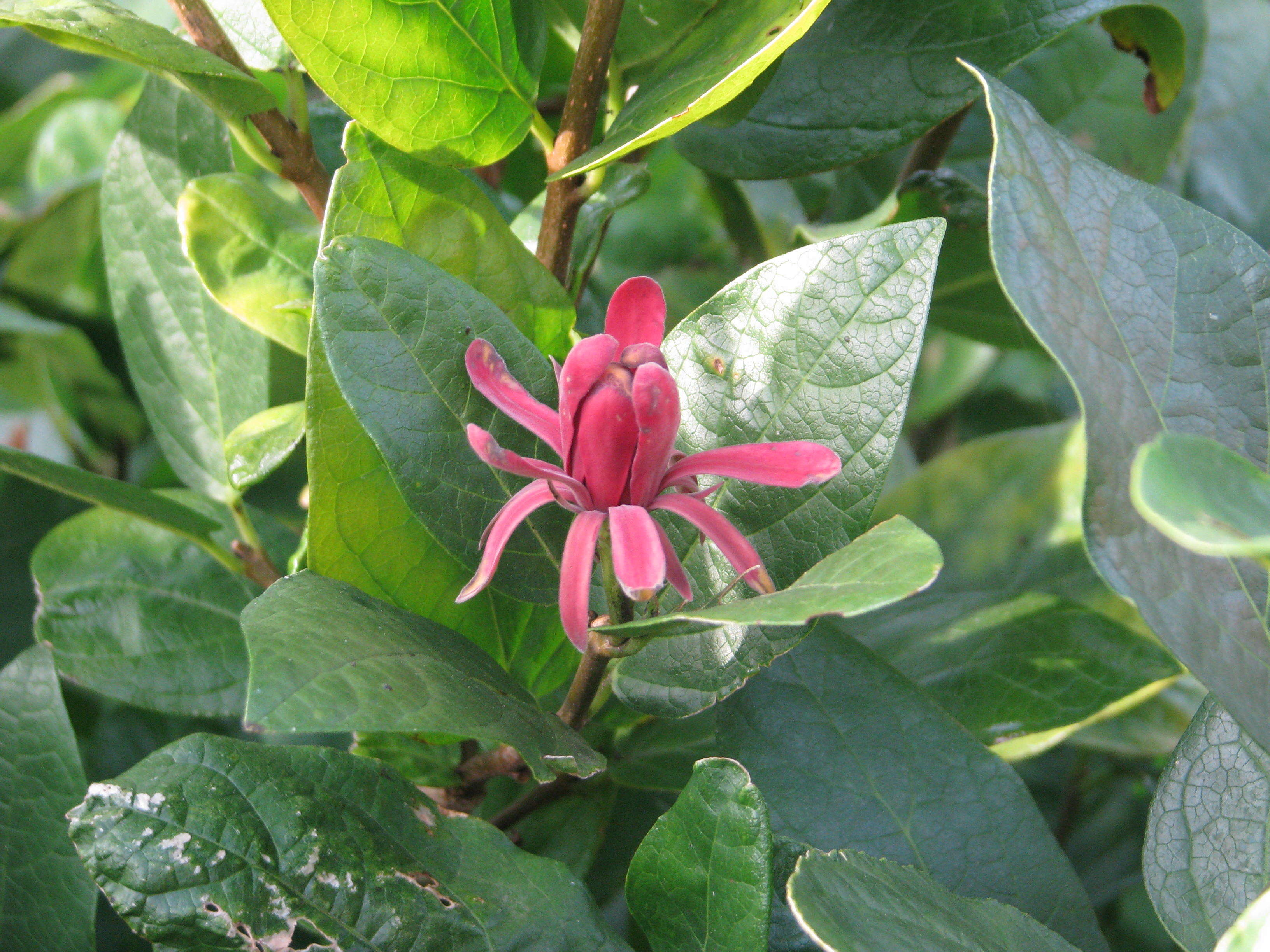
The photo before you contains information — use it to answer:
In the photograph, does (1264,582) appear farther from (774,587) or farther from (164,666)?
(164,666)

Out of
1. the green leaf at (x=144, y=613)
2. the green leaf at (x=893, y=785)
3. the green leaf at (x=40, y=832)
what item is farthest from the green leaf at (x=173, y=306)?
the green leaf at (x=893, y=785)

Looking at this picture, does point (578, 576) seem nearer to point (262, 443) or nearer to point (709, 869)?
point (709, 869)

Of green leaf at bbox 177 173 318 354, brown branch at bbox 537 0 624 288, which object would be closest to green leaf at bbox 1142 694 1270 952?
brown branch at bbox 537 0 624 288

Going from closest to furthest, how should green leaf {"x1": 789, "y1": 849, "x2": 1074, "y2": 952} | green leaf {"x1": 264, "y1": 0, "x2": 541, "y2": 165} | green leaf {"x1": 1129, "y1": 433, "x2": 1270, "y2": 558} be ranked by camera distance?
green leaf {"x1": 1129, "y1": 433, "x2": 1270, "y2": 558}
green leaf {"x1": 789, "y1": 849, "x2": 1074, "y2": 952}
green leaf {"x1": 264, "y1": 0, "x2": 541, "y2": 165}

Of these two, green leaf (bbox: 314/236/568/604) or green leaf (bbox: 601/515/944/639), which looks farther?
green leaf (bbox: 314/236/568/604)

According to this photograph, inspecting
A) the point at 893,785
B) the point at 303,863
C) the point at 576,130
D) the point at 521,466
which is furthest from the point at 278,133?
the point at 893,785

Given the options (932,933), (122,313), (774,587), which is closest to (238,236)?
(122,313)

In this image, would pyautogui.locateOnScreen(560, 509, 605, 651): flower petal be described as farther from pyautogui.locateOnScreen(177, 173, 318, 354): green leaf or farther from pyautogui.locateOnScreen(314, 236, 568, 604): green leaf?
pyautogui.locateOnScreen(177, 173, 318, 354): green leaf
